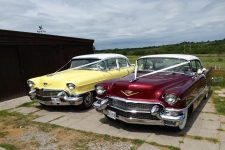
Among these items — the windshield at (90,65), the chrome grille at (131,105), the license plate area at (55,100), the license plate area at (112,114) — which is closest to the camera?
the chrome grille at (131,105)

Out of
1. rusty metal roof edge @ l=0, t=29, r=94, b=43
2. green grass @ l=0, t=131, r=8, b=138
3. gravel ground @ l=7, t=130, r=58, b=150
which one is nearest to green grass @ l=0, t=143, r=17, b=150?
gravel ground @ l=7, t=130, r=58, b=150

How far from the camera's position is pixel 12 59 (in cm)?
1034

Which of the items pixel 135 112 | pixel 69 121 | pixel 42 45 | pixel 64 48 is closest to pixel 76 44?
pixel 64 48

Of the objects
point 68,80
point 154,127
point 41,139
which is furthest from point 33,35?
point 154,127

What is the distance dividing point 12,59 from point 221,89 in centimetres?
856

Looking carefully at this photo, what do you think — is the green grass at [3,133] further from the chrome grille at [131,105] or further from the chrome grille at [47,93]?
the chrome grille at [131,105]

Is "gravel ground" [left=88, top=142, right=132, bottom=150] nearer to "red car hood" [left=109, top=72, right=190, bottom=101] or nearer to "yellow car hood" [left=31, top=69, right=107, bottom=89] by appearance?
"red car hood" [left=109, top=72, right=190, bottom=101]

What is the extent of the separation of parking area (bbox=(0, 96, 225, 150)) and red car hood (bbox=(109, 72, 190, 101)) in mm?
777

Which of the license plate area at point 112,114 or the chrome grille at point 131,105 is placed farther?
the license plate area at point 112,114

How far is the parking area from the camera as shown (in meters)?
4.93

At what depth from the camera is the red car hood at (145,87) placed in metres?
5.20

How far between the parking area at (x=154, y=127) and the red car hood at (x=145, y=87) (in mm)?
777

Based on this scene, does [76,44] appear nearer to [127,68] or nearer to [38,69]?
[38,69]

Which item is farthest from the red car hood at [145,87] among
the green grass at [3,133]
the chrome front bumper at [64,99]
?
the green grass at [3,133]
